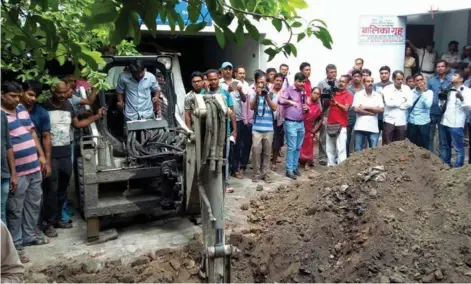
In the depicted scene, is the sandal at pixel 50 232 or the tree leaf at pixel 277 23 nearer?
the tree leaf at pixel 277 23

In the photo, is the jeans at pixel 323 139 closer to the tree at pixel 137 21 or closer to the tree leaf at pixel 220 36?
the tree at pixel 137 21

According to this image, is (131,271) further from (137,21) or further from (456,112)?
(456,112)

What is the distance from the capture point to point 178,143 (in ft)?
18.5

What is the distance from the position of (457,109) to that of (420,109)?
1.78 ft

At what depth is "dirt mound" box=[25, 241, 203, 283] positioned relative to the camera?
14.6ft

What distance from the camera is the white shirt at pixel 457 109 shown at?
734 cm

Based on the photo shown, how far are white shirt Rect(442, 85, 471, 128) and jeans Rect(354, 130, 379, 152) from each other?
1114 mm

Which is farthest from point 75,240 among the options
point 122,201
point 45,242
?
point 122,201

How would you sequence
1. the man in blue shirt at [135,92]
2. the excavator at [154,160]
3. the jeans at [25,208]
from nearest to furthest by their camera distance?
1. the excavator at [154,160]
2. the jeans at [25,208]
3. the man in blue shirt at [135,92]

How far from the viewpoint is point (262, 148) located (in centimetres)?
771

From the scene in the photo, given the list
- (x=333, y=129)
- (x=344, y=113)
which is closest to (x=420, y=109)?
(x=344, y=113)

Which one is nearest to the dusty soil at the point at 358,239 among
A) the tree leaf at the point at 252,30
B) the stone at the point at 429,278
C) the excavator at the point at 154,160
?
the stone at the point at 429,278

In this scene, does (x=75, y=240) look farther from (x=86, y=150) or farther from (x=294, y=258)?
(x=294, y=258)

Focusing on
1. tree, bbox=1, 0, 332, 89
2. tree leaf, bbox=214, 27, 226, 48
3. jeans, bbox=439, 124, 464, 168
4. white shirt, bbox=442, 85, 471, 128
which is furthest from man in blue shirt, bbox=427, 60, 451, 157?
tree leaf, bbox=214, 27, 226, 48
